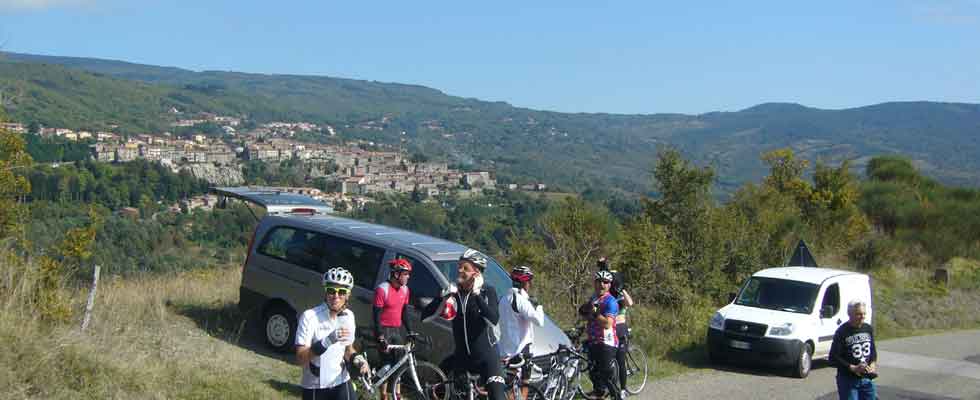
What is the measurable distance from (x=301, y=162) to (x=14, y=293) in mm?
52834

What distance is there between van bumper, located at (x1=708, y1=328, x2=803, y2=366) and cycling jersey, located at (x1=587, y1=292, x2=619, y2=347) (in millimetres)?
4743

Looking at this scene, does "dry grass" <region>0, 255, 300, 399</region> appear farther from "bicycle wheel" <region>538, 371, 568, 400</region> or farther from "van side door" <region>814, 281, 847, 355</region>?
"van side door" <region>814, 281, 847, 355</region>

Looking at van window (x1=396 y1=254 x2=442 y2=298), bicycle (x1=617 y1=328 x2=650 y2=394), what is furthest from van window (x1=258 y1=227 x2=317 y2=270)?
bicycle (x1=617 y1=328 x2=650 y2=394)

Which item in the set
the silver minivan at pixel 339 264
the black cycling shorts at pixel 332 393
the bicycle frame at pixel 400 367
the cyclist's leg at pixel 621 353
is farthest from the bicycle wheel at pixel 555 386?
the black cycling shorts at pixel 332 393

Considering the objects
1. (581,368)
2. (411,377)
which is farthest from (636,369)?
(411,377)

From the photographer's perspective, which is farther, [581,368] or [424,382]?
[581,368]

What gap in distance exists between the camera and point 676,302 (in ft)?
53.6

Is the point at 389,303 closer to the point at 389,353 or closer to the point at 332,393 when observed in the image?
the point at 389,353

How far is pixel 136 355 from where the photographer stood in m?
7.85

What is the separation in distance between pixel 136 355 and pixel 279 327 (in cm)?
268

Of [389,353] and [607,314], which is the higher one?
[607,314]

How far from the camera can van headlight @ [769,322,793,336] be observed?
1286cm

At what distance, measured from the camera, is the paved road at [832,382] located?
441 inches

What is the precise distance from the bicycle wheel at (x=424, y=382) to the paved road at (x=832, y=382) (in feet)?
12.6
